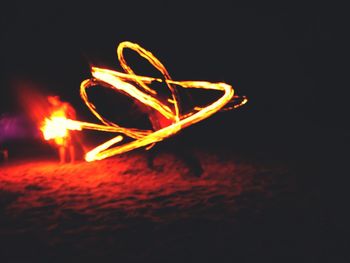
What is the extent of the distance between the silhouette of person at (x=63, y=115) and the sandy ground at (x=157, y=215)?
3.11 ft

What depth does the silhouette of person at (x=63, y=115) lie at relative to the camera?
8898 mm

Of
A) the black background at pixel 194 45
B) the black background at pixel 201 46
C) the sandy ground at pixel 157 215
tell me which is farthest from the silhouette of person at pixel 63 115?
the black background at pixel 194 45

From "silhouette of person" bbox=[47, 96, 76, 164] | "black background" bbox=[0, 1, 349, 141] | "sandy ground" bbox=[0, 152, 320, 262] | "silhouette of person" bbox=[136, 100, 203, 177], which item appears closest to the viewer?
"sandy ground" bbox=[0, 152, 320, 262]

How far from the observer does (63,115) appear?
351 inches

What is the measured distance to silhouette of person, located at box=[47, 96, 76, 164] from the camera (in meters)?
8.90

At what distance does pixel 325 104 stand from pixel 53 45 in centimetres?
1168

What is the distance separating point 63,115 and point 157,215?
14.3 ft

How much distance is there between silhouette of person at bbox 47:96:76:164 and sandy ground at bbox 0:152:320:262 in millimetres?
949

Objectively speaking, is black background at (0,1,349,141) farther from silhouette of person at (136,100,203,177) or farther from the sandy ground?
the sandy ground

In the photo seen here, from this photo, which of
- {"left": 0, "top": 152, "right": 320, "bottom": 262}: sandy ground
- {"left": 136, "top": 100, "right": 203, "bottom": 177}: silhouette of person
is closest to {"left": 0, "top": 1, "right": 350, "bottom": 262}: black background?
{"left": 136, "top": 100, "right": 203, "bottom": 177}: silhouette of person

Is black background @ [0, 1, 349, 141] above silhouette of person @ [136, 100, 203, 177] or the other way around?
above

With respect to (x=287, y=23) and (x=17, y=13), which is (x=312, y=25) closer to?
(x=287, y=23)

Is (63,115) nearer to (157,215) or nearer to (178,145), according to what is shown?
(178,145)

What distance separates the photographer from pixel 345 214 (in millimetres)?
5109
